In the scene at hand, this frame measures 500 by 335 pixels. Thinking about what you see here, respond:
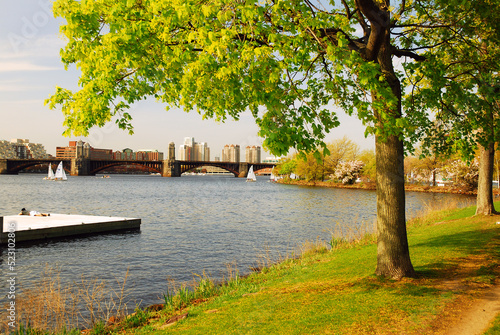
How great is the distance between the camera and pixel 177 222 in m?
36.6

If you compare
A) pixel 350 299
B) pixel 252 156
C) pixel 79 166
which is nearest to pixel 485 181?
pixel 350 299

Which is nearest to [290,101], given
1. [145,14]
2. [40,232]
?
[145,14]

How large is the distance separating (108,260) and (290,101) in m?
17.0

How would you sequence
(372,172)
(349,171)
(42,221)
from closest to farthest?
1. (42,221)
2. (372,172)
3. (349,171)

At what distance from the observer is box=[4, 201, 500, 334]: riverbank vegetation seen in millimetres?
7746

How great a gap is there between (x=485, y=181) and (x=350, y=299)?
1670cm

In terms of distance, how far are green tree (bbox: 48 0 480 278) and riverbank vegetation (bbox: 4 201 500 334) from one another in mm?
1201

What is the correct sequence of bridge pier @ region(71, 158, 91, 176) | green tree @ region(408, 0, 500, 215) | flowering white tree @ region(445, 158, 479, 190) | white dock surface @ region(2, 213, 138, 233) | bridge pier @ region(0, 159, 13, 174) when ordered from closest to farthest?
green tree @ region(408, 0, 500, 215) → white dock surface @ region(2, 213, 138, 233) → flowering white tree @ region(445, 158, 479, 190) → bridge pier @ region(0, 159, 13, 174) → bridge pier @ region(71, 158, 91, 176)

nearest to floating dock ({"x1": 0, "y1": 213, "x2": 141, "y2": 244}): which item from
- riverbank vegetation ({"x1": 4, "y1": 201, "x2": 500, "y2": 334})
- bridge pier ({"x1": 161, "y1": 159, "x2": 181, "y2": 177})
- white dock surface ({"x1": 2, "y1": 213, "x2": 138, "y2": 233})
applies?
white dock surface ({"x1": 2, "y1": 213, "x2": 138, "y2": 233})

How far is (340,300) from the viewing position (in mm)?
9031

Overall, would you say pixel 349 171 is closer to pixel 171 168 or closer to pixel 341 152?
pixel 341 152

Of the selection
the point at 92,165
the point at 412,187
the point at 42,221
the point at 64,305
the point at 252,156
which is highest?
the point at 252,156

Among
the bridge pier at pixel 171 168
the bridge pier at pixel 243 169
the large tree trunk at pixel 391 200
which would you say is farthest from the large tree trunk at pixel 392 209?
the bridge pier at pixel 171 168

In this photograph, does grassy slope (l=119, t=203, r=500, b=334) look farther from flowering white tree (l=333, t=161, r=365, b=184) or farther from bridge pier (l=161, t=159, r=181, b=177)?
bridge pier (l=161, t=159, r=181, b=177)
